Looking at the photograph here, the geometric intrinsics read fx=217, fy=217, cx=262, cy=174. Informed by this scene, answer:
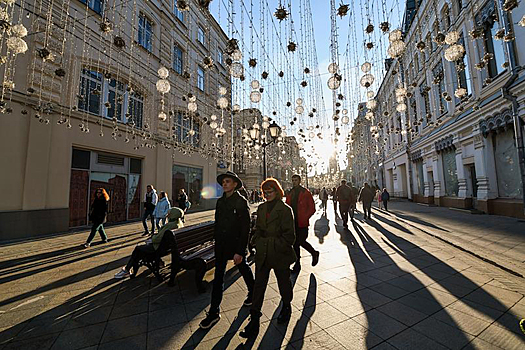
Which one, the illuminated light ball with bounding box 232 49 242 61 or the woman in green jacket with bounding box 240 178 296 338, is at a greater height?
the illuminated light ball with bounding box 232 49 242 61

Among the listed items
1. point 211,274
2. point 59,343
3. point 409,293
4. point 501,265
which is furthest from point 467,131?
point 59,343

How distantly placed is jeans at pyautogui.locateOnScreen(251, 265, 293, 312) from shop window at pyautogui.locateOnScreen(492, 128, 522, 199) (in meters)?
12.9

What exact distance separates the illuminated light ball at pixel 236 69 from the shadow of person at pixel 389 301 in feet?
18.1

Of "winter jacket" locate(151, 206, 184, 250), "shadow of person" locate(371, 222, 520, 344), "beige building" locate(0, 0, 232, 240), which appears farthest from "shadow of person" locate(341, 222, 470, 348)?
"beige building" locate(0, 0, 232, 240)

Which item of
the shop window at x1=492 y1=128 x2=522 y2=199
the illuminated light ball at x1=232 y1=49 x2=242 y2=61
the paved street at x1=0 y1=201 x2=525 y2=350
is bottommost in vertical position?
the paved street at x1=0 y1=201 x2=525 y2=350

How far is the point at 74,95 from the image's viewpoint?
9391 millimetres

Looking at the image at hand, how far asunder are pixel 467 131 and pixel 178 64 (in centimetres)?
1876

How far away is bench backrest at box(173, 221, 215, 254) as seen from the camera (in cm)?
391

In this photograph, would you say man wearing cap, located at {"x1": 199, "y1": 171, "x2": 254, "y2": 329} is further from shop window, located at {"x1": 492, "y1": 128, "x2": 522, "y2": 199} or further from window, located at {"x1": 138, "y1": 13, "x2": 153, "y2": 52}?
window, located at {"x1": 138, "y1": 13, "x2": 153, "y2": 52}

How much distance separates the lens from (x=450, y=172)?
14688mm

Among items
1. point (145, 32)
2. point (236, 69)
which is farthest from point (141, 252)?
point (145, 32)

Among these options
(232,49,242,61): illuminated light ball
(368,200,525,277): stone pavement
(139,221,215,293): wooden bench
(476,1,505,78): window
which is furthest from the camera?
(476,1,505,78): window

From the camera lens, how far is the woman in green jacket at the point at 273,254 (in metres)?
2.38

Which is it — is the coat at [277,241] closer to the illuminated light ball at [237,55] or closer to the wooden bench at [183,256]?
the wooden bench at [183,256]
